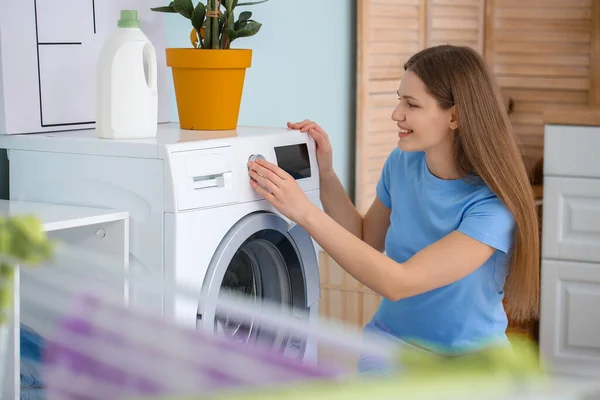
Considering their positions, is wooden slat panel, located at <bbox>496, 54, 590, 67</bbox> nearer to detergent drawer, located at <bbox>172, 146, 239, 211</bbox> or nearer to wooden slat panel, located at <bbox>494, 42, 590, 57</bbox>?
wooden slat panel, located at <bbox>494, 42, 590, 57</bbox>

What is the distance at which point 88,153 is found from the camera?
5.65 ft

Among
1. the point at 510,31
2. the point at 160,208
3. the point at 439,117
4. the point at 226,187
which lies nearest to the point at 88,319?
the point at 160,208

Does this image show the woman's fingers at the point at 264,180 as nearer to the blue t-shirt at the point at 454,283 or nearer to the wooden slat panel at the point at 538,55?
the blue t-shirt at the point at 454,283

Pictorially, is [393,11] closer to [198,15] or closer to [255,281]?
[198,15]

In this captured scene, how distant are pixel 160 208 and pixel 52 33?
1.89 ft

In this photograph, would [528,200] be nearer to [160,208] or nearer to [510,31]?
[160,208]

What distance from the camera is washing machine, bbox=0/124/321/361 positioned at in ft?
5.35

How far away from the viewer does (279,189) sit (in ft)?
5.85

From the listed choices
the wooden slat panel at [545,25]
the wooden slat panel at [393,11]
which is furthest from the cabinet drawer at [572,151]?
the wooden slat panel at [545,25]

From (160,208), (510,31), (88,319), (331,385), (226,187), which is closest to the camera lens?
(331,385)

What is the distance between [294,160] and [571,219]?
143 cm

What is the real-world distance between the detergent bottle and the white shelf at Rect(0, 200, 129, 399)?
176 millimetres

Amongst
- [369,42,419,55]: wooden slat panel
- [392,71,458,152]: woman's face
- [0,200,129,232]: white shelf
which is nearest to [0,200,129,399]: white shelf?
[0,200,129,232]: white shelf

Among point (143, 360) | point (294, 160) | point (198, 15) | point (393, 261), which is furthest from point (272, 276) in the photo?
point (143, 360)
